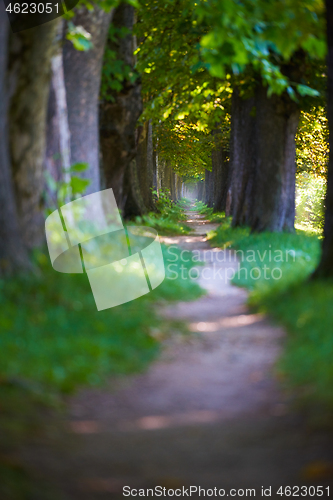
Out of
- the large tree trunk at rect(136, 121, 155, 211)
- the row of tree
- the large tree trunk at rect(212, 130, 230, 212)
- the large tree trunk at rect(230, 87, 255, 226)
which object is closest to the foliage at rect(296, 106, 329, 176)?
the row of tree

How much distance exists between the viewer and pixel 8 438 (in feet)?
11.2

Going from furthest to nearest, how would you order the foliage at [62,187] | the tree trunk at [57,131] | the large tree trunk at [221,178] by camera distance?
the large tree trunk at [221,178] < the tree trunk at [57,131] < the foliage at [62,187]

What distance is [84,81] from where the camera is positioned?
31.6 ft

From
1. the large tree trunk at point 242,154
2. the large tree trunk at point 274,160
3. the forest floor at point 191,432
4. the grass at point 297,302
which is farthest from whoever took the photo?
the large tree trunk at point 242,154

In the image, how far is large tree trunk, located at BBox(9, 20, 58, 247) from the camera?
6797 mm

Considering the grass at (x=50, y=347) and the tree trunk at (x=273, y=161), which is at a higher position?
the tree trunk at (x=273, y=161)

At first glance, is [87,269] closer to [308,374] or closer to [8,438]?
[308,374]

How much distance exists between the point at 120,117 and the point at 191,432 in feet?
36.3

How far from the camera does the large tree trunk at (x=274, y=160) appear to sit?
13938 millimetres

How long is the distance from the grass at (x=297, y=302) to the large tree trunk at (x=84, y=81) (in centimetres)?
351

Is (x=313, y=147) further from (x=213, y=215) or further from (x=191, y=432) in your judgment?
(x=191, y=432)

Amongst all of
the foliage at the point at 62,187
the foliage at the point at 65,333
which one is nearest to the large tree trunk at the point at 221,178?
the foliage at the point at 62,187

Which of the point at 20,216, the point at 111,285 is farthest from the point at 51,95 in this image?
the point at 111,285

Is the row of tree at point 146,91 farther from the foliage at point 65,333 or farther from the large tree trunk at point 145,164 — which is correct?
the foliage at point 65,333
